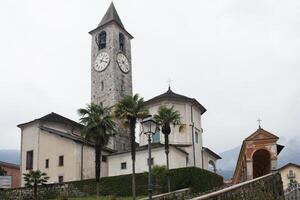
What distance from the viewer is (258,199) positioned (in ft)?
51.3

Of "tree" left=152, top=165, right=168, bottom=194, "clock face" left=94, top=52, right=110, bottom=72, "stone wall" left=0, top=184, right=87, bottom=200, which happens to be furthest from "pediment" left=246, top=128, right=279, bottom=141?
"clock face" left=94, top=52, right=110, bottom=72

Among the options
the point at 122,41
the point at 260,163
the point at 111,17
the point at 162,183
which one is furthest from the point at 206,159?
the point at 111,17

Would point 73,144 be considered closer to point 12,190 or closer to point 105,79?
point 12,190

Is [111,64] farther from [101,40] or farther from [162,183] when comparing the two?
[162,183]

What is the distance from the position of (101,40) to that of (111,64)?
250 inches

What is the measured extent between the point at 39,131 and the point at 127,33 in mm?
26110

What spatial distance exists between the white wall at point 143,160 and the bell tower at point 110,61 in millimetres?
13802

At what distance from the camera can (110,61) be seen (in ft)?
222

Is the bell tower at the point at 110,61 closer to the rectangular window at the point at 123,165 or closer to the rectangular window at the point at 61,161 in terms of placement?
the rectangular window at the point at 61,161

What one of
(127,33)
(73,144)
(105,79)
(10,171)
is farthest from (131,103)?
(10,171)

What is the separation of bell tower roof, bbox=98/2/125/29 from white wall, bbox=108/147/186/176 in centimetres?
2682

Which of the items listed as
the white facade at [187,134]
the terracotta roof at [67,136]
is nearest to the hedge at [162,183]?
the terracotta roof at [67,136]

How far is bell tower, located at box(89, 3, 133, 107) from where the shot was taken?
66.6 metres

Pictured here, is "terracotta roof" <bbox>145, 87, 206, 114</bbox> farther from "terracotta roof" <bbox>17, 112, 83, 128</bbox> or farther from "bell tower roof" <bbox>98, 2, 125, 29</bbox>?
"bell tower roof" <bbox>98, 2, 125, 29</bbox>
